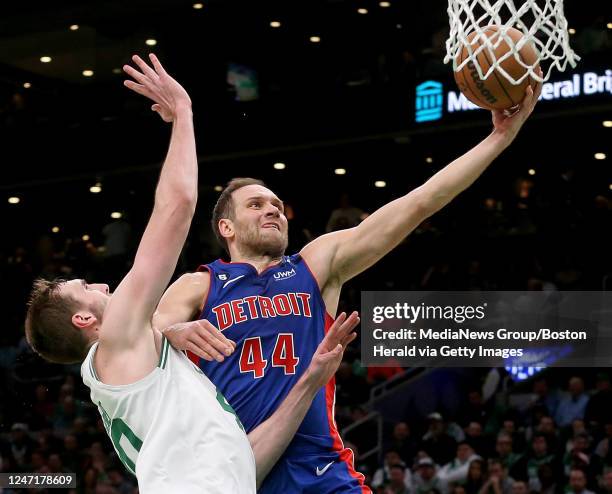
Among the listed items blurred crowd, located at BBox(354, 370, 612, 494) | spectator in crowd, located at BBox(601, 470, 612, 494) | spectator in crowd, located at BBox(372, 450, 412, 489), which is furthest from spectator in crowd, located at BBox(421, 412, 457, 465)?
spectator in crowd, located at BBox(601, 470, 612, 494)

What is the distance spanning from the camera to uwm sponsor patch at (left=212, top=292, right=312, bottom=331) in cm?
399

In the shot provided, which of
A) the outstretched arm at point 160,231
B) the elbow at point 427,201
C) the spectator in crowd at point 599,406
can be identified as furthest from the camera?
the spectator in crowd at point 599,406

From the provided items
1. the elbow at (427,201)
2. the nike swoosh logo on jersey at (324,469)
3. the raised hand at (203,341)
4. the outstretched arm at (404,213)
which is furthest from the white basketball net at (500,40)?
the nike swoosh logo on jersey at (324,469)

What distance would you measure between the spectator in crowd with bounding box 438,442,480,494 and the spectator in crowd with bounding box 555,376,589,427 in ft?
3.08

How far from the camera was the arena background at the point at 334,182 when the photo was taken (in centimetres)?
1039

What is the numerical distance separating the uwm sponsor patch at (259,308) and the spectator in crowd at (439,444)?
6155 mm

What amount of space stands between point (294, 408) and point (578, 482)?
5.60m

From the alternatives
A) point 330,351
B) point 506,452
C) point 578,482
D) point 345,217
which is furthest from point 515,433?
point 330,351

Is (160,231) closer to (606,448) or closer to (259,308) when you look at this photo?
(259,308)

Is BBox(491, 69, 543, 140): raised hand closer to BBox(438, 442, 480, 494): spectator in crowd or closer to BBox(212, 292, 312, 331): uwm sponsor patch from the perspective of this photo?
BBox(212, 292, 312, 331): uwm sponsor patch

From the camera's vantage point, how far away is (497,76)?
3.87 metres

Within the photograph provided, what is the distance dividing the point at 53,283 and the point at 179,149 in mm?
642

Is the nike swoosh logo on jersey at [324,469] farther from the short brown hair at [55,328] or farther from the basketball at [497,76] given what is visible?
the basketball at [497,76]

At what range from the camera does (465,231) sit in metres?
13.0
